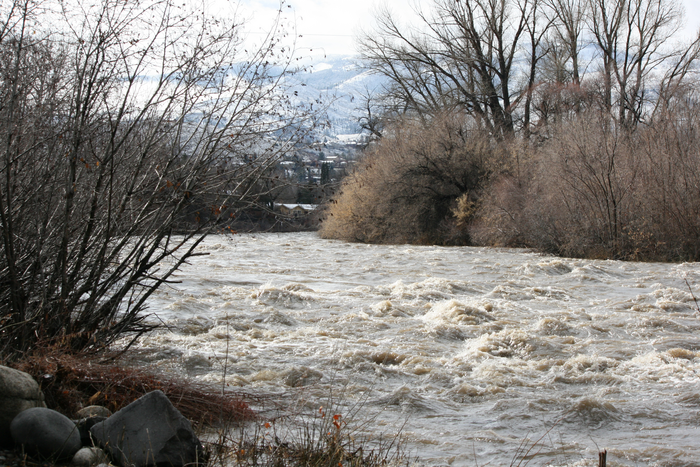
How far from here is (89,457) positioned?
11.0 feet

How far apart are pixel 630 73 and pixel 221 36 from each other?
3021cm

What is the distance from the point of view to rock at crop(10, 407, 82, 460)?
3297 mm

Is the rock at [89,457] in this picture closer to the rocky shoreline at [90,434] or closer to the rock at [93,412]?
the rocky shoreline at [90,434]

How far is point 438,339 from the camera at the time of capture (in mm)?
8195

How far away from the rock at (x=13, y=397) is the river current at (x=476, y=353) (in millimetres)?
2319

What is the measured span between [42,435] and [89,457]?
0.30 meters

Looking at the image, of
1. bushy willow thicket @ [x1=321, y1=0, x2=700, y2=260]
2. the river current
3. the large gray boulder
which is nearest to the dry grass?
the large gray boulder

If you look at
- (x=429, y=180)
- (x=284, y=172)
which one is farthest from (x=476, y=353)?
(x=429, y=180)

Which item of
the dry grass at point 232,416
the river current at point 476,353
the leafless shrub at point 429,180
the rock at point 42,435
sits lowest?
the river current at point 476,353

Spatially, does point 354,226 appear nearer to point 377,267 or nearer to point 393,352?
point 377,267

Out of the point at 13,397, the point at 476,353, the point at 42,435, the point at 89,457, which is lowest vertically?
the point at 476,353

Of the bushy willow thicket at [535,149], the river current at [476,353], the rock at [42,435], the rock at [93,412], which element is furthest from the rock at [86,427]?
the bushy willow thicket at [535,149]

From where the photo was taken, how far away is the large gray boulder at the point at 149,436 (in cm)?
346

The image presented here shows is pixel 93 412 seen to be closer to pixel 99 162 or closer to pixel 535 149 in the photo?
pixel 99 162
